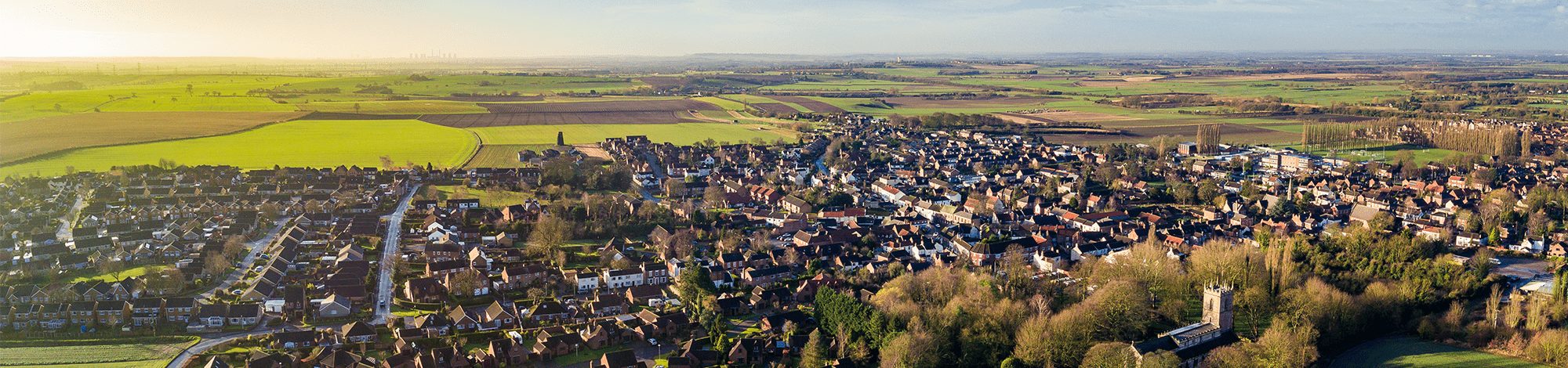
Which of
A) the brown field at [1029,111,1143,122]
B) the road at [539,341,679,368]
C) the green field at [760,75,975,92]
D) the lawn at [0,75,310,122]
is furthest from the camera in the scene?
the green field at [760,75,975,92]

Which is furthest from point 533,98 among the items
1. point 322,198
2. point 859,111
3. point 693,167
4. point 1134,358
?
point 1134,358

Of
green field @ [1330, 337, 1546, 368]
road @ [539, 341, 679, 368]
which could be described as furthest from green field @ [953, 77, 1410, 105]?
road @ [539, 341, 679, 368]

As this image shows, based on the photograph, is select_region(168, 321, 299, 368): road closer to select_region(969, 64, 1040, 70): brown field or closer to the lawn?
the lawn

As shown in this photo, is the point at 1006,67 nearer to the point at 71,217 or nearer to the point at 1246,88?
the point at 1246,88

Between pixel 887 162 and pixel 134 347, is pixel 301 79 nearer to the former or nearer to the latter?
pixel 887 162

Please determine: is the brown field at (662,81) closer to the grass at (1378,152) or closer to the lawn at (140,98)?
the lawn at (140,98)

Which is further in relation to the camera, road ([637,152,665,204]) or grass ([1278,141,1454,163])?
grass ([1278,141,1454,163])
